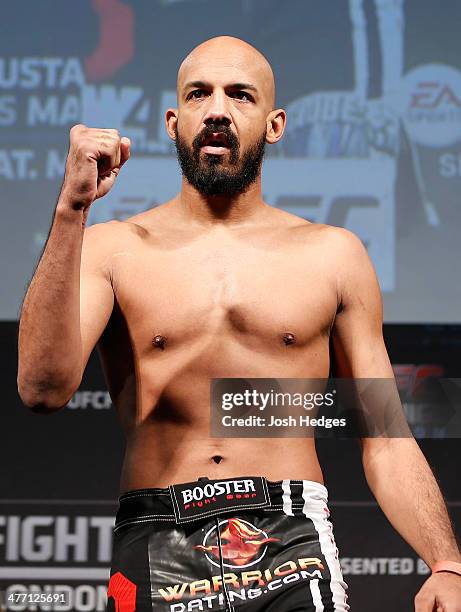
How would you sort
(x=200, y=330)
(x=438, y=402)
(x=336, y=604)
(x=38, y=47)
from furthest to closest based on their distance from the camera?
(x=38, y=47) < (x=438, y=402) < (x=200, y=330) < (x=336, y=604)

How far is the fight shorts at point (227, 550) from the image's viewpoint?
1.79 m

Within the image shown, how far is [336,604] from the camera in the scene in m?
1.79

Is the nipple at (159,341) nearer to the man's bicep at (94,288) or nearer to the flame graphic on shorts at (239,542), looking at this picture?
the man's bicep at (94,288)

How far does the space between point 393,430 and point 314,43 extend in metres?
1.52

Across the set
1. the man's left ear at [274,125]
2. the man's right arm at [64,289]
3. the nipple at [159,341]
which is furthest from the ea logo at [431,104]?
the man's right arm at [64,289]

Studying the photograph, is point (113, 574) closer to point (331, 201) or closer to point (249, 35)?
point (331, 201)

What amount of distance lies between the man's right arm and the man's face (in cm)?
37

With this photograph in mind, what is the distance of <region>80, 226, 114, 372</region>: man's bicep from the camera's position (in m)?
1.85

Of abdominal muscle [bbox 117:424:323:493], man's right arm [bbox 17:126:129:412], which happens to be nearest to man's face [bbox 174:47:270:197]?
man's right arm [bbox 17:126:129:412]

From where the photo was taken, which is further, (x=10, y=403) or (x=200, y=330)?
(x=10, y=403)

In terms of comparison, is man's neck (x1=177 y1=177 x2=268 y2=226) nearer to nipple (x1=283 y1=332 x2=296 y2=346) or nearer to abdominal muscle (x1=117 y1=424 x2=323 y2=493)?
nipple (x1=283 y1=332 x2=296 y2=346)

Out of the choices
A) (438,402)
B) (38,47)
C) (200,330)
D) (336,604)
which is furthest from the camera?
(38,47)

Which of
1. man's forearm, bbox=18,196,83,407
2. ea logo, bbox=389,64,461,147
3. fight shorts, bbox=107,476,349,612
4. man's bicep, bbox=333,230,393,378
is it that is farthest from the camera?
ea logo, bbox=389,64,461,147

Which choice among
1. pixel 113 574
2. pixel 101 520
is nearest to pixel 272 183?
pixel 101 520
